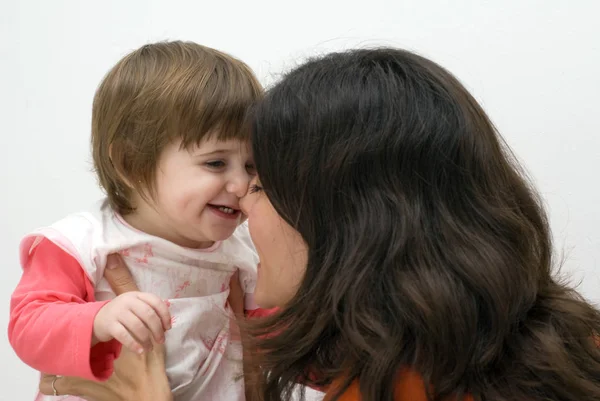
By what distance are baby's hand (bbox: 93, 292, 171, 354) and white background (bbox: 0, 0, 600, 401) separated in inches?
A: 13.8

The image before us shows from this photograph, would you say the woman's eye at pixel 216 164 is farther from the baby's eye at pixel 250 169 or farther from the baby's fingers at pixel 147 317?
the baby's fingers at pixel 147 317

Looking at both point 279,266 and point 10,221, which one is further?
point 10,221

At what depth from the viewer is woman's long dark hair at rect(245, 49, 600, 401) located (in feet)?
2.50

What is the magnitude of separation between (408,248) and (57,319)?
0.45 metres

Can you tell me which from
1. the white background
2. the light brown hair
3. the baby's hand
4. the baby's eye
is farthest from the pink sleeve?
the white background

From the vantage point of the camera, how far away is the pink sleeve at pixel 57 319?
91 cm

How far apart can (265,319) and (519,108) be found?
659 mm

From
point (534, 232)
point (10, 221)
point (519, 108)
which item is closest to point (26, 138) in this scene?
point (10, 221)

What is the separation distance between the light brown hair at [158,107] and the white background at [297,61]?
77mm

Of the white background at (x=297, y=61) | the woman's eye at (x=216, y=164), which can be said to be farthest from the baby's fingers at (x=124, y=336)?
the white background at (x=297, y=61)

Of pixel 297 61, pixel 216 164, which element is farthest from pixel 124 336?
pixel 297 61

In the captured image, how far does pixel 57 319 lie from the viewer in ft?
3.01

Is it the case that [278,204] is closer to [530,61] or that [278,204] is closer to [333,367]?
[333,367]

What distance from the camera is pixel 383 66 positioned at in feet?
2.71
